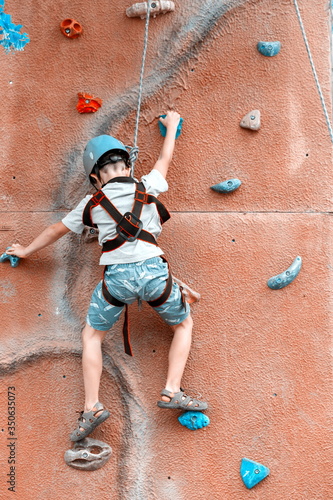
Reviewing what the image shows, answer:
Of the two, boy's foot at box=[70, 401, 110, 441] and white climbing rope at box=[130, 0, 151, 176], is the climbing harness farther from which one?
boy's foot at box=[70, 401, 110, 441]

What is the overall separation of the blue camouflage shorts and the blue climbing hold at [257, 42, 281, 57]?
1.14m

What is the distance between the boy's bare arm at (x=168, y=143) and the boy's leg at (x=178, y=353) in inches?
26.5

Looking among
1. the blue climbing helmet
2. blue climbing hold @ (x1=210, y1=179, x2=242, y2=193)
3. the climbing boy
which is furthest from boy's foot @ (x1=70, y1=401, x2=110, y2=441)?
blue climbing hold @ (x1=210, y1=179, x2=242, y2=193)

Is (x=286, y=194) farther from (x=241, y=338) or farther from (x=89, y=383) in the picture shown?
(x=89, y=383)

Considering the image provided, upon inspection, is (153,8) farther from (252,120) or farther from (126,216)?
(126,216)

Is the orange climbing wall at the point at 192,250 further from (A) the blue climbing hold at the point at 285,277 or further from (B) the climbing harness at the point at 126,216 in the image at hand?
(B) the climbing harness at the point at 126,216

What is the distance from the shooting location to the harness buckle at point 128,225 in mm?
2709

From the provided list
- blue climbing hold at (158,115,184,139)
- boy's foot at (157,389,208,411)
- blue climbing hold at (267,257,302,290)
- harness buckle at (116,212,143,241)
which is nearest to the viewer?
harness buckle at (116,212,143,241)

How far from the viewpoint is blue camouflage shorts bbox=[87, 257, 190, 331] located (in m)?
2.73

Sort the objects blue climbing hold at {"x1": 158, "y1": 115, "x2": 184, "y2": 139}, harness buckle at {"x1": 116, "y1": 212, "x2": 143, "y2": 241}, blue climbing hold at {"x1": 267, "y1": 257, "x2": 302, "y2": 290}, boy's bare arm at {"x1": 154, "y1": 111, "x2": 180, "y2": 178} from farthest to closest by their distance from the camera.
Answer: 1. blue climbing hold at {"x1": 158, "y1": 115, "x2": 184, "y2": 139}
2. blue climbing hold at {"x1": 267, "y1": 257, "x2": 302, "y2": 290}
3. boy's bare arm at {"x1": 154, "y1": 111, "x2": 180, "y2": 178}
4. harness buckle at {"x1": 116, "y1": 212, "x2": 143, "y2": 241}

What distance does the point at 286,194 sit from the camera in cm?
315

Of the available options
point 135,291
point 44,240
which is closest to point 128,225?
point 135,291

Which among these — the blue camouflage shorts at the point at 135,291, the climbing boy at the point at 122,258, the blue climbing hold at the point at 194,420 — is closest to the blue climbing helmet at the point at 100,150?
the climbing boy at the point at 122,258

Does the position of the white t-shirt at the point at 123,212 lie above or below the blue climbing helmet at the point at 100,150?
below
